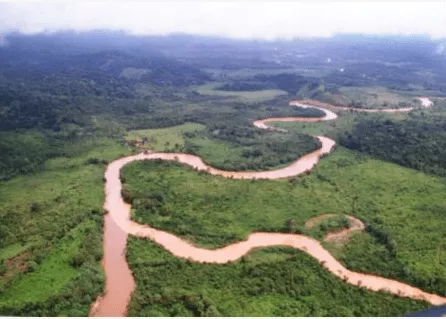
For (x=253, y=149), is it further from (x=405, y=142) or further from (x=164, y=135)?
(x=405, y=142)

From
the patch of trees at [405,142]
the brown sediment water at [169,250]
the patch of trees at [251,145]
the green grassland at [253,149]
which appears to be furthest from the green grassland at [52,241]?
the patch of trees at [405,142]

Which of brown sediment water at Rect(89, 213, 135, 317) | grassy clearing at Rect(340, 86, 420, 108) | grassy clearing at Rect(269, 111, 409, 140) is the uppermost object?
grassy clearing at Rect(340, 86, 420, 108)

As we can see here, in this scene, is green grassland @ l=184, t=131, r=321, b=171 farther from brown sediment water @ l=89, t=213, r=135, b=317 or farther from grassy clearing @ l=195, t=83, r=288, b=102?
grassy clearing @ l=195, t=83, r=288, b=102

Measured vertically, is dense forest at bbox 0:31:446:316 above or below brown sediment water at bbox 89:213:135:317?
above

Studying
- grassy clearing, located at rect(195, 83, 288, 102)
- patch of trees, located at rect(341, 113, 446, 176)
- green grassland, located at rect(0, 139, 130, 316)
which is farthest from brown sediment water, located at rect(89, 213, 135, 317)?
grassy clearing, located at rect(195, 83, 288, 102)

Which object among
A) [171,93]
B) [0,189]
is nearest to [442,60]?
[171,93]

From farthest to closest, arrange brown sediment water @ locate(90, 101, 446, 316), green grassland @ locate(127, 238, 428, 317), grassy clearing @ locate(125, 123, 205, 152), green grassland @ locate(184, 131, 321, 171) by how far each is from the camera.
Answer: grassy clearing @ locate(125, 123, 205, 152), green grassland @ locate(184, 131, 321, 171), brown sediment water @ locate(90, 101, 446, 316), green grassland @ locate(127, 238, 428, 317)

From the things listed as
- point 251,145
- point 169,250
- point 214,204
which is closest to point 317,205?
point 214,204
